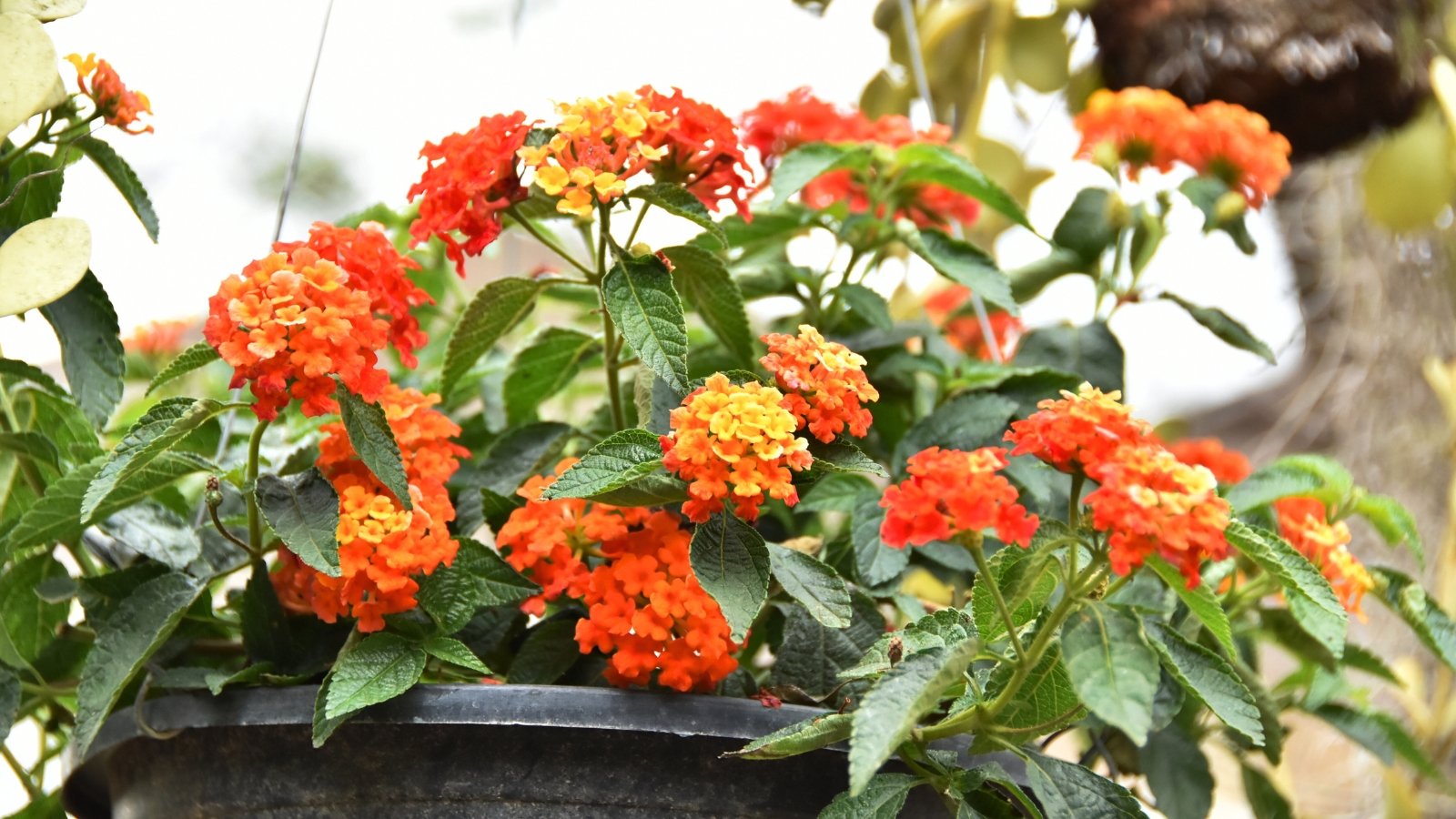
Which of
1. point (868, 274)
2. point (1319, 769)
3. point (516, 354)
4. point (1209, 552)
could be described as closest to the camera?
point (1209, 552)

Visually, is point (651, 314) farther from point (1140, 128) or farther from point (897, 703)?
point (1140, 128)

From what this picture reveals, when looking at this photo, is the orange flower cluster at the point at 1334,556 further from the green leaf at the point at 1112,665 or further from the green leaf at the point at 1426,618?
the green leaf at the point at 1112,665

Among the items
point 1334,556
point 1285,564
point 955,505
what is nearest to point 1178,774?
point 1334,556

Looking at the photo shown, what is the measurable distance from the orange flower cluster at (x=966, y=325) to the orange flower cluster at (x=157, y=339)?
2.29ft

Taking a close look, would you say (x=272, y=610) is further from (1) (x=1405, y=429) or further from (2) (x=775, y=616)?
(1) (x=1405, y=429)

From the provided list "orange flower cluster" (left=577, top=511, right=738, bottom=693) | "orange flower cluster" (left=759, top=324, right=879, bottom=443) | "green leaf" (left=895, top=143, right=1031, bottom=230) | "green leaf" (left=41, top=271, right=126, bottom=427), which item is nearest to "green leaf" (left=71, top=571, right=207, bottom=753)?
"green leaf" (left=41, top=271, right=126, bottom=427)

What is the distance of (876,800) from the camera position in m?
0.60

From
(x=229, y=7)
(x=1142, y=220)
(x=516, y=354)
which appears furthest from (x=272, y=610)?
(x=229, y=7)

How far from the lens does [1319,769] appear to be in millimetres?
1603

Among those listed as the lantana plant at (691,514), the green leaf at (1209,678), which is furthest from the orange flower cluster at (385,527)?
the green leaf at (1209,678)

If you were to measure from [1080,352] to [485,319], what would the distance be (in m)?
0.47

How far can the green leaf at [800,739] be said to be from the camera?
574mm

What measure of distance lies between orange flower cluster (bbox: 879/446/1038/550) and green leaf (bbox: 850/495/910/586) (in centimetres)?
20

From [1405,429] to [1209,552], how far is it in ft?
4.19
